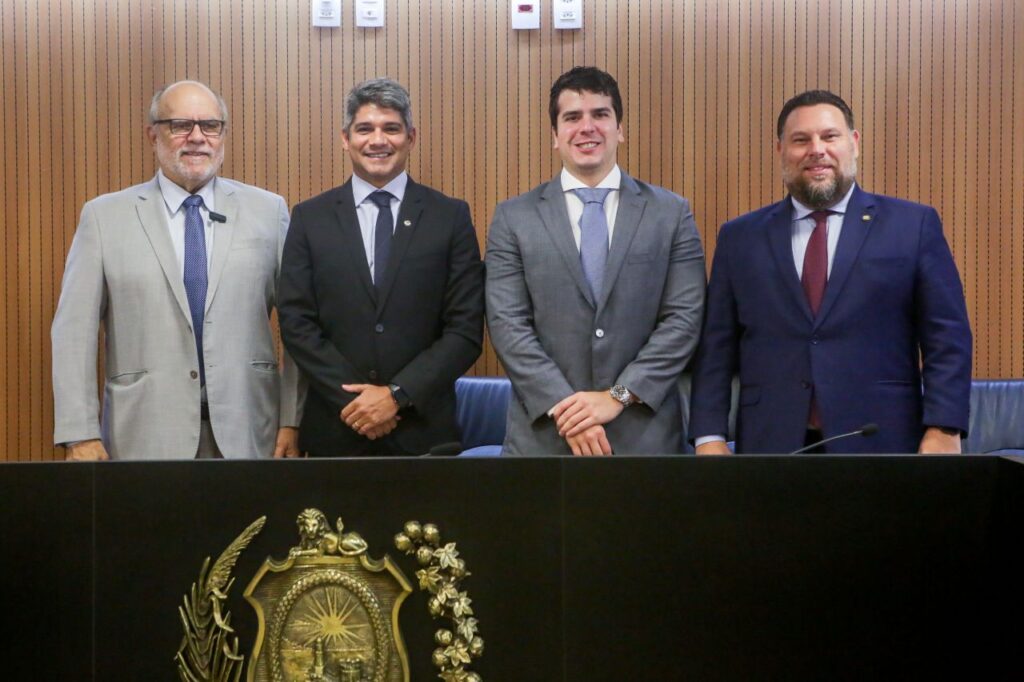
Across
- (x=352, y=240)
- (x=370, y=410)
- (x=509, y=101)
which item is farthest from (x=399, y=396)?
(x=509, y=101)

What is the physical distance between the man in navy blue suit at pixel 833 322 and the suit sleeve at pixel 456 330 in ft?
2.04

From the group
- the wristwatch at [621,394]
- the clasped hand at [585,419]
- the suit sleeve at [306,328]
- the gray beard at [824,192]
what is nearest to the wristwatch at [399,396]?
the suit sleeve at [306,328]

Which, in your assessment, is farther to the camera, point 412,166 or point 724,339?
point 412,166

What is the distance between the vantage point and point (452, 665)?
206 cm

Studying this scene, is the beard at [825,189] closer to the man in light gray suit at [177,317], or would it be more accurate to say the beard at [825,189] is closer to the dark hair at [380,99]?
the dark hair at [380,99]

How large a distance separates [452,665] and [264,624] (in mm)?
351

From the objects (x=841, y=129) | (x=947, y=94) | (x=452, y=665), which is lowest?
(x=452, y=665)

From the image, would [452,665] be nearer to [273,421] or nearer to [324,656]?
[324,656]

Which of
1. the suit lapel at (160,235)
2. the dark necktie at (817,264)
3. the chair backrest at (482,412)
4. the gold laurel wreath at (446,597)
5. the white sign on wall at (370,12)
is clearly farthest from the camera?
the white sign on wall at (370,12)

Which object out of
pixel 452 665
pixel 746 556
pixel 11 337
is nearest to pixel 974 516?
pixel 746 556

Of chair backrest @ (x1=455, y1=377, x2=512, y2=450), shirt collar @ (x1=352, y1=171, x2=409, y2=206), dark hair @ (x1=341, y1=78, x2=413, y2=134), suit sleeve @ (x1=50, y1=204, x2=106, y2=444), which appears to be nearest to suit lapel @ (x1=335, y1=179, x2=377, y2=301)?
shirt collar @ (x1=352, y1=171, x2=409, y2=206)

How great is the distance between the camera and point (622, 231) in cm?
304

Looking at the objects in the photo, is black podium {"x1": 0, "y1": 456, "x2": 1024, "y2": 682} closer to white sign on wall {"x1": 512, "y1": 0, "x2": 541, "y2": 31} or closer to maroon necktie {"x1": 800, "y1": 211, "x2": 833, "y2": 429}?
maroon necktie {"x1": 800, "y1": 211, "x2": 833, "y2": 429}

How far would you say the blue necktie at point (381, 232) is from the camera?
122 inches
